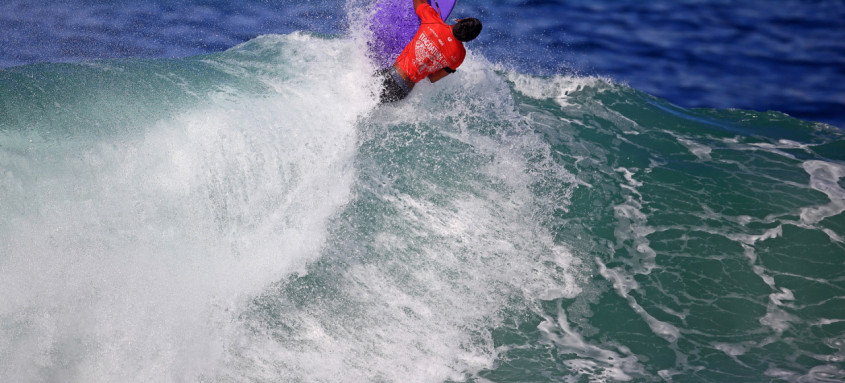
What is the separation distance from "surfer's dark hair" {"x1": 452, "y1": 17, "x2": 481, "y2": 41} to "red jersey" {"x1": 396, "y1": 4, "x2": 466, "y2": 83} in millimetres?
66

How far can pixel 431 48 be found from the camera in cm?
466

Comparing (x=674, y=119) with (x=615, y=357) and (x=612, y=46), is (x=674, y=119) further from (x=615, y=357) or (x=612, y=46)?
(x=615, y=357)

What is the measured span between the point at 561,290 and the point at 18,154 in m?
4.17

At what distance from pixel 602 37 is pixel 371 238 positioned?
18.5ft

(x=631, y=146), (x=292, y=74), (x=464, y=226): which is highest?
(x=292, y=74)

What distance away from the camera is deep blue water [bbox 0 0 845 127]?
7.60 metres

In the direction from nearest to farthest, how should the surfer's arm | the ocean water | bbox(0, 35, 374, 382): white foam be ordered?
1. bbox(0, 35, 374, 382): white foam
2. the ocean water
3. the surfer's arm

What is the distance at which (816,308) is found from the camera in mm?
4562

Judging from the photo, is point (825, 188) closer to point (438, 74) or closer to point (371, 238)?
point (438, 74)

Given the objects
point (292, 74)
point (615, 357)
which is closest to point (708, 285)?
point (615, 357)

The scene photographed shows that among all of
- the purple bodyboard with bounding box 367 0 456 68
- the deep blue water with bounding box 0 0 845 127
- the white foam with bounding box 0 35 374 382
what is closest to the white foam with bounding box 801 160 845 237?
the deep blue water with bounding box 0 0 845 127

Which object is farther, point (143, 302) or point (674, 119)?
point (674, 119)

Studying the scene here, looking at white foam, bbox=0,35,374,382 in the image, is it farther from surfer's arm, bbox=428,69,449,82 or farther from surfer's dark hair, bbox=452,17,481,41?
surfer's dark hair, bbox=452,17,481,41

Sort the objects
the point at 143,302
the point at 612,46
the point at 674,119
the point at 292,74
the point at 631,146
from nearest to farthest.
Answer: the point at 143,302 < the point at 292,74 < the point at 631,146 < the point at 674,119 < the point at 612,46
